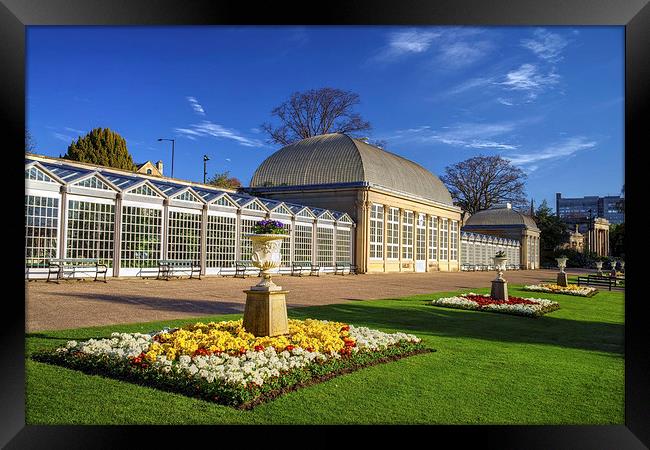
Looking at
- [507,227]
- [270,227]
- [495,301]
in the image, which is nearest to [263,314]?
[270,227]

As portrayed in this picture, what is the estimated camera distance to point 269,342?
8.30 metres

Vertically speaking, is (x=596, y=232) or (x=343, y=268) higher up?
(x=596, y=232)

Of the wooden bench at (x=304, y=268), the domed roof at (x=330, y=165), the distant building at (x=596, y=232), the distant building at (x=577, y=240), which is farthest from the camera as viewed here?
the distant building at (x=596, y=232)

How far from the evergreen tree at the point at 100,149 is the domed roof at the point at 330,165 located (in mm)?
9872

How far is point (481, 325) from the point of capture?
12766 mm

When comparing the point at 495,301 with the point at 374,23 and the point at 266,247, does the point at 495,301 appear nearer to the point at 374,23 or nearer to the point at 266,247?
the point at 266,247

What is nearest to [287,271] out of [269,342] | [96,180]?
[96,180]

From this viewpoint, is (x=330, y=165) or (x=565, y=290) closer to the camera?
(x=565, y=290)

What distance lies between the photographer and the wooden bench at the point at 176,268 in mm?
22344

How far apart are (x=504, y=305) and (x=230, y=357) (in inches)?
439

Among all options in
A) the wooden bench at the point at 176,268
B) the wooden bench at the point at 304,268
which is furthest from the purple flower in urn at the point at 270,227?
the wooden bench at the point at 304,268

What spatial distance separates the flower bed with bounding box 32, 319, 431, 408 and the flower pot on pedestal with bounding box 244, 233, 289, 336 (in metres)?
0.24

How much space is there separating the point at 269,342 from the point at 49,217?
13574 mm

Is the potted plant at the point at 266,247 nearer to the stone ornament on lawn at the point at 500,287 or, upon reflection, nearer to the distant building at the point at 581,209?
the stone ornament on lawn at the point at 500,287
